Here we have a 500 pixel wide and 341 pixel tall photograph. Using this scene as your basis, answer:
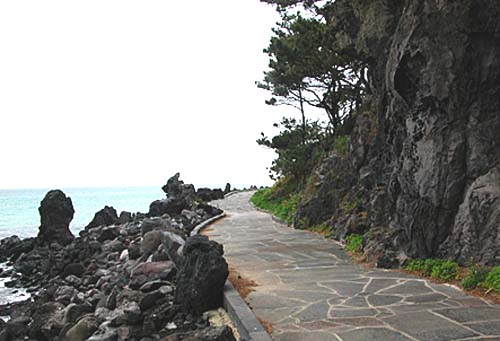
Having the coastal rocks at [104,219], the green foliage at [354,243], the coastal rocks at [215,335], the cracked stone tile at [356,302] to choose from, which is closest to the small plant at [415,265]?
the cracked stone tile at [356,302]

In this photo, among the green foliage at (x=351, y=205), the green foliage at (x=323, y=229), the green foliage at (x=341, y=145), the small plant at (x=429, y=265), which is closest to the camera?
the small plant at (x=429, y=265)

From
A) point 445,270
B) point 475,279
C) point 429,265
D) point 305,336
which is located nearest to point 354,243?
point 429,265

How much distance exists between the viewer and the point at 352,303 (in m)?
6.06

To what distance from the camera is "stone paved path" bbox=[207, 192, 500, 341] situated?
4.85 metres

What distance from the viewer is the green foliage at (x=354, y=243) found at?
10.4 metres

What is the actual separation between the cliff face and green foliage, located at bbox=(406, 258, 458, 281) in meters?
0.19

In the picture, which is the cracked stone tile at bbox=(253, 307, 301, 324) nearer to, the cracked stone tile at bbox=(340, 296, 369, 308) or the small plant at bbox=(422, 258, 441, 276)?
the cracked stone tile at bbox=(340, 296, 369, 308)

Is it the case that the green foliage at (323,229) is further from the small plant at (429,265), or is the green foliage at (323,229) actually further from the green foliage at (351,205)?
the small plant at (429,265)

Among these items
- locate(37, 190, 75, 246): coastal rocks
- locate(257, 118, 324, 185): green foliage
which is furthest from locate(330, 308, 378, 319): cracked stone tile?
locate(37, 190, 75, 246): coastal rocks

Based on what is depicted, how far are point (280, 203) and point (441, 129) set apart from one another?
1642 centimetres

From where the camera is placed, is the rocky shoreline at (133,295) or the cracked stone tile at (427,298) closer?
the cracked stone tile at (427,298)

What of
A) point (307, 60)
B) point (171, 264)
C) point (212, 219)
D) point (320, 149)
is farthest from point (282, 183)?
point (171, 264)

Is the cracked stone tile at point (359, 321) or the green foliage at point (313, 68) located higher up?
the green foliage at point (313, 68)

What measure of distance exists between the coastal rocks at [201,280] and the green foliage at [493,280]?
3651mm
